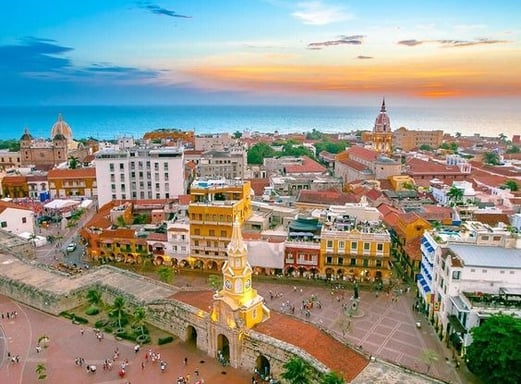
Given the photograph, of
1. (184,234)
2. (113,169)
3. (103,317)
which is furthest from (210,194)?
(113,169)

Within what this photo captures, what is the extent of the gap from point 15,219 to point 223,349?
45534 millimetres

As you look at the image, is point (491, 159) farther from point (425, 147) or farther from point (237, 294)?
point (237, 294)

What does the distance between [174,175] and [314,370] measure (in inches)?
2158

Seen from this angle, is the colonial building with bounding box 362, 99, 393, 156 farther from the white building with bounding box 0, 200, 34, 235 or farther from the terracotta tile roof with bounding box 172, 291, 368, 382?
the terracotta tile roof with bounding box 172, 291, 368, 382

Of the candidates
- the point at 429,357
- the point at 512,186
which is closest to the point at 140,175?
the point at 429,357

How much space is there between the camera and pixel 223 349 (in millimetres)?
39531

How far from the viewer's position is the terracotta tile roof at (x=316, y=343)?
32375 millimetres

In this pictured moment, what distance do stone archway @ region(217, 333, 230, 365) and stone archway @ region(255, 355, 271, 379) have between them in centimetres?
305

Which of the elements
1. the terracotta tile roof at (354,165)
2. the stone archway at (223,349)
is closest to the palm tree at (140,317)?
the stone archway at (223,349)

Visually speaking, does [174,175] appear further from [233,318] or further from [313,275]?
[233,318]

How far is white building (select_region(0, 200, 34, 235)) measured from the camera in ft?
225

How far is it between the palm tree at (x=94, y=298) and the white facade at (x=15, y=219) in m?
27.6

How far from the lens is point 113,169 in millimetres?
79062

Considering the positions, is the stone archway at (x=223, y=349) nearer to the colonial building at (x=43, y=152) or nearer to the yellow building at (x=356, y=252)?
the yellow building at (x=356, y=252)
